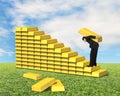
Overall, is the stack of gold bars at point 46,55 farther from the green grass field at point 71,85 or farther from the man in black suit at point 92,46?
the green grass field at point 71,85

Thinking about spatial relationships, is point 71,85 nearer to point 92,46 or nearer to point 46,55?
point 92,46

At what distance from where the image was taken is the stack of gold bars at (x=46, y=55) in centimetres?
1066

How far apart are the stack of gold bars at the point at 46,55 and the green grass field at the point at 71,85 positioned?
0.35 meters

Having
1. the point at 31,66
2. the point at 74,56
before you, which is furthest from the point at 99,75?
the point at 31,66

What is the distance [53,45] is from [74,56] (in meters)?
0.88

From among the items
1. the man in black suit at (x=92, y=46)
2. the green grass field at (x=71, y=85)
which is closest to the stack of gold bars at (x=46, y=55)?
the man in black suit at (x=92, y=46)

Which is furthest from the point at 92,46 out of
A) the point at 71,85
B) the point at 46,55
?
the point at 71,85

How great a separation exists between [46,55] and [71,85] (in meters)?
2.76

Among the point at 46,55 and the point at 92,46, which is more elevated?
the point at 92,46

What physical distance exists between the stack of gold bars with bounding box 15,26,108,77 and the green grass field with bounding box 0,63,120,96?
1.16ft

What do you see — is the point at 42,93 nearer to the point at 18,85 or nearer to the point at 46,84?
the point at 46,84

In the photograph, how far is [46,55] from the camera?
1141 centimetres

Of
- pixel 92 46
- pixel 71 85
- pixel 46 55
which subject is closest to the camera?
pixel 71 85

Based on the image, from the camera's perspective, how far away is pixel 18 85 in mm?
8969
